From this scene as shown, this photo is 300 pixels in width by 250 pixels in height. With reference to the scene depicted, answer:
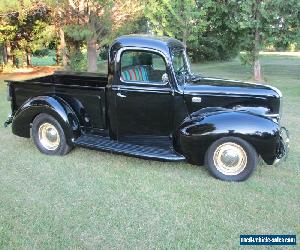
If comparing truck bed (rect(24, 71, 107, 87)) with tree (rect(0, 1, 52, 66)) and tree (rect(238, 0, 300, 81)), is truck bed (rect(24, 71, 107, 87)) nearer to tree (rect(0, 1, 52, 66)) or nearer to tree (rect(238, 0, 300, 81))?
tree (rect(238, 0, 300, 81))

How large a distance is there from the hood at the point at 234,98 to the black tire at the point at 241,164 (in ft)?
2.11

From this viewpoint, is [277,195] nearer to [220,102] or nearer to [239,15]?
[220,102]

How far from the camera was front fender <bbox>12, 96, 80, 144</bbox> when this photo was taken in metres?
6.03

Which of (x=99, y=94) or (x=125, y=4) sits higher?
(x=125, y=4)

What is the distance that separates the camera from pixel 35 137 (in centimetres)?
645

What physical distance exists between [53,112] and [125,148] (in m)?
1.36

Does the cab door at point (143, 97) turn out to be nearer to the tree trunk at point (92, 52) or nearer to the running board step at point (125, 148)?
the running board step at point (125, 148)

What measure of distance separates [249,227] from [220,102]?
2040mm

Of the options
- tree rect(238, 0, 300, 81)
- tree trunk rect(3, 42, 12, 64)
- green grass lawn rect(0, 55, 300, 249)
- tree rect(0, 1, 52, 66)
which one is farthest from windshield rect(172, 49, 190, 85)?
tree trunk rect(3, 42, 12, 64)

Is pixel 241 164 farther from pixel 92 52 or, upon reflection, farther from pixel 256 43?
pixel 92 52

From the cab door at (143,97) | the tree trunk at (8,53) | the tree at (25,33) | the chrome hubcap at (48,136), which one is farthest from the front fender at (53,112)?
the tree trunk at (8,53)

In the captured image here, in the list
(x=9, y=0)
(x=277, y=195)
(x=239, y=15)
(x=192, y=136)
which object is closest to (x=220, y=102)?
(x=192, y=136)

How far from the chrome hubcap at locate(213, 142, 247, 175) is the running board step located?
1.67ft

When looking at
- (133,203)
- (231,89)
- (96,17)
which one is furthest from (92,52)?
(133,203)
